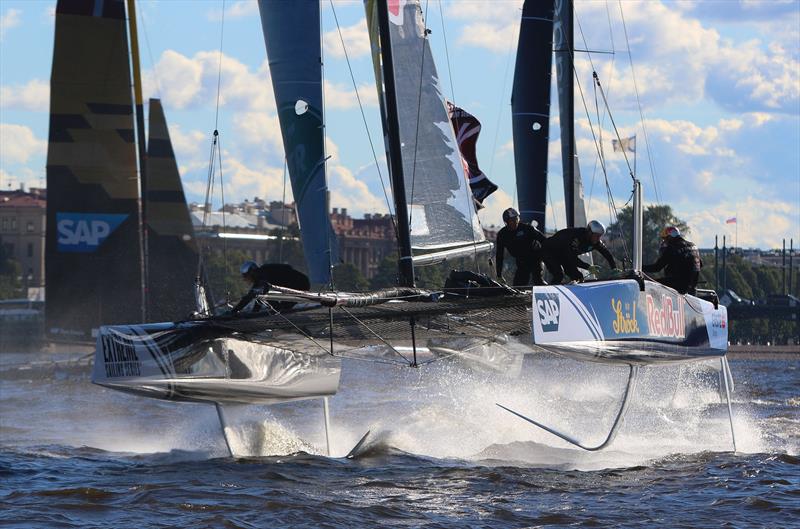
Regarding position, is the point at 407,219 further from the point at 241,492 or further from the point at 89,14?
the point at 89,14

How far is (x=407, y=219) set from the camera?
44.8 ft

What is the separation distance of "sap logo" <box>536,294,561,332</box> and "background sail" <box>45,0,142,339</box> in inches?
550

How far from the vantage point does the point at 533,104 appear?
69.4 ft

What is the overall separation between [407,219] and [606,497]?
3918 mm

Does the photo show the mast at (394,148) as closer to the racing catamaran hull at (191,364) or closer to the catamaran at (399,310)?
the catamaran at (399,310)

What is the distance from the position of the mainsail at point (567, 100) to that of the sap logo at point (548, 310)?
877cm

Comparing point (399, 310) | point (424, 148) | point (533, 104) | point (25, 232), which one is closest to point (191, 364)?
point (399, 310)

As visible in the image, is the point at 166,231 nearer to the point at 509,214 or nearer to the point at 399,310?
the point at 509,214

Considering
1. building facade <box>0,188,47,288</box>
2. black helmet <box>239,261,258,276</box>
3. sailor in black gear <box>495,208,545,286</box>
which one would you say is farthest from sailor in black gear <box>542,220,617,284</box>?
building facade <box>0,188,47,288</box>

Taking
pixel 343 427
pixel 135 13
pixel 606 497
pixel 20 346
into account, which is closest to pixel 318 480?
pixel 606 497

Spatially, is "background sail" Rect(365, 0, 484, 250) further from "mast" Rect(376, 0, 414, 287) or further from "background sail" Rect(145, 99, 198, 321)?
"background sail" Rect(145, 99, 198, 321)

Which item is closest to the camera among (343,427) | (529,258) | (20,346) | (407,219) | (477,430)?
(529,258)

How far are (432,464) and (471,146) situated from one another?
14.7 ft

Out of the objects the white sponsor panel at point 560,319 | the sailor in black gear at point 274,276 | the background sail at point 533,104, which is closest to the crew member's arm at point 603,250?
the white sponsor panel at point 560,319
